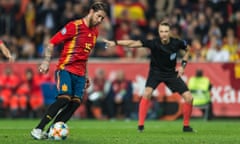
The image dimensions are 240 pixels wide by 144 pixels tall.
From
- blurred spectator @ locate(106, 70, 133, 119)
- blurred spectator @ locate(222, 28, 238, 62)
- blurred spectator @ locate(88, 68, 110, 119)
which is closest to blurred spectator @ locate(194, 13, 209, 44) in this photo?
blurred spectator @ locate(222, 28, 238, 62)

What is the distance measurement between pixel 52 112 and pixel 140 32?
1528 cm

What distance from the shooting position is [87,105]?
86.5 ft

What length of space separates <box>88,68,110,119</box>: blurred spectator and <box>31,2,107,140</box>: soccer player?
12.1 meters

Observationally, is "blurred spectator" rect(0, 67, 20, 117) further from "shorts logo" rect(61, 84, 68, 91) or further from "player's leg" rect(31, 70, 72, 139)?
"shorts logo" rect(61, 84, 68, 91)

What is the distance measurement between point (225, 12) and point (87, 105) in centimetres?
664

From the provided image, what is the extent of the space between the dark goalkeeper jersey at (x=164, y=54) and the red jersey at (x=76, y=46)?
11.5ft

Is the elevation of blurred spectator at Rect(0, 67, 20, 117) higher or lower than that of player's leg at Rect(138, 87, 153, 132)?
lower

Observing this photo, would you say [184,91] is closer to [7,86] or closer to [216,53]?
[216,53]

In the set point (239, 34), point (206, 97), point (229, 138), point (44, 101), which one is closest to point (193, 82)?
point (206, 97)

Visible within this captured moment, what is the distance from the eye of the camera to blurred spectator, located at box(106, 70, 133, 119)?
26281 mm

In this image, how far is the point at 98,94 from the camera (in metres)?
26.5

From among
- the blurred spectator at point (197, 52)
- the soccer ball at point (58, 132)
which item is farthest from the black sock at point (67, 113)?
the blurred spectator at point (197, 52)

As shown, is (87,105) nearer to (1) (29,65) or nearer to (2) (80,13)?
(1) (29,65)

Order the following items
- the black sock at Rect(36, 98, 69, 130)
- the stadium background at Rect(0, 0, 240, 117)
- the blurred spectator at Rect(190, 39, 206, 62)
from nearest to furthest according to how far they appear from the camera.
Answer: the black sock at Rect(36, 98, 69, 130), the stadium background at Rect(0, 0, 240, 117), the blurred spectator at Rect(190, 39, 206, 62)
